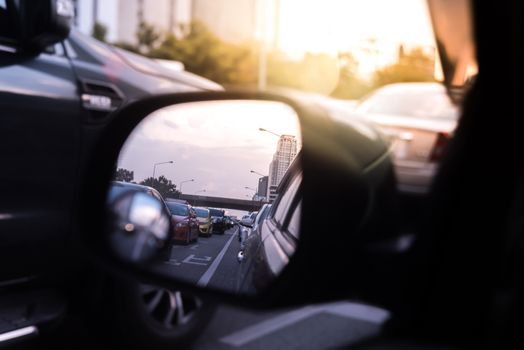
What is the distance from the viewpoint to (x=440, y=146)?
131cm

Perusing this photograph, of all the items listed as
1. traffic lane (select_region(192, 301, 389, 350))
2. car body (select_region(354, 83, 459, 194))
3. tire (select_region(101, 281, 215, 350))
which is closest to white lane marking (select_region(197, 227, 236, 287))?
car body (select_region(354, 83, 459, 194))

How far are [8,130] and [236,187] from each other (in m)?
2.10

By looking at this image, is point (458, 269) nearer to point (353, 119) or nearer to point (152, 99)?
point (353, 119)

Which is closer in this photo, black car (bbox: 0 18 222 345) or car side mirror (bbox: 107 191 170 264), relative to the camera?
car side mirror (bbox: 107 191 170 264)

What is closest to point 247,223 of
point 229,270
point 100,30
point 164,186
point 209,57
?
point 229,270

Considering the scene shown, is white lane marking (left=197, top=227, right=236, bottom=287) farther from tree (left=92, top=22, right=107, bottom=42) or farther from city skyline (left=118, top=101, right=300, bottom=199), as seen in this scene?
tree (left=92, top=22, right=107, bottom=42)

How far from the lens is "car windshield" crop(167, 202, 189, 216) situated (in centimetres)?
138

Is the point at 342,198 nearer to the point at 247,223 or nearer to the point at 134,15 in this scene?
the point at 247,223

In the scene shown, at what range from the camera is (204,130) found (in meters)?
1.48

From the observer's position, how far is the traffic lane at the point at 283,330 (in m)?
3.14

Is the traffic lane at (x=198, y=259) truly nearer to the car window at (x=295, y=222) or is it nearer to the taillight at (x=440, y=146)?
the car window at (x=295, y=222)

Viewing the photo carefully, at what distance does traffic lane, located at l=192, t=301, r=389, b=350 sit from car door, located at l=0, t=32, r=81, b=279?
91cm

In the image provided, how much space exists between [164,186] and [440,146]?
606 millimetres

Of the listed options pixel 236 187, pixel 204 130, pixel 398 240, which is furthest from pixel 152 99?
pixel 398 240
